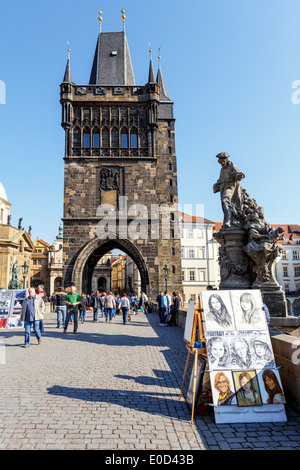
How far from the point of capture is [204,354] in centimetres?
412

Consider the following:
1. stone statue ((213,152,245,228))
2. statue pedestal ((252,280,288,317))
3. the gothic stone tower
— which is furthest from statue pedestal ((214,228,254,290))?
the gothic stone tower

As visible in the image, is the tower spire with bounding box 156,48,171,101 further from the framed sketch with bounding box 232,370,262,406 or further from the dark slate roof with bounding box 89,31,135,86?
the framed sketch with bounding box 232,370,262,406

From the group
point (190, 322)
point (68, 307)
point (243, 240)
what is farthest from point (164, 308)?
point (190, 322)

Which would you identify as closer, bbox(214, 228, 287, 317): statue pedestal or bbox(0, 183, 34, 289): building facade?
bbox(214, 228, 287, 317): statue pedestal

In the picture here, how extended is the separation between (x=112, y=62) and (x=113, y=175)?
11908mm

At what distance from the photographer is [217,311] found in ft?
13.1

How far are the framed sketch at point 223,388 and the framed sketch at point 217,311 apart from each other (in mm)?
471

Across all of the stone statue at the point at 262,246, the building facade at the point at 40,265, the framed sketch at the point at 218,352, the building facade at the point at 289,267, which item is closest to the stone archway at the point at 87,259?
the stone statue at the point at 262,246

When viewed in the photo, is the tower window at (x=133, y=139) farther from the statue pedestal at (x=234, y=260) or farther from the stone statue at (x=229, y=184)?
the statue pedestal at (x=234, y=260)

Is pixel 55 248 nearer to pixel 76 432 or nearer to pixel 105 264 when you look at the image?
pixel 105 264

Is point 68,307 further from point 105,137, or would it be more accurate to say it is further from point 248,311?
point 105,137

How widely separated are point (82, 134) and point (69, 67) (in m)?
6.04

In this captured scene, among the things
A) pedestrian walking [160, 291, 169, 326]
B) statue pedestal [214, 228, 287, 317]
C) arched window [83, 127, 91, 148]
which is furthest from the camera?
arched window [83, 127, 91, 148]

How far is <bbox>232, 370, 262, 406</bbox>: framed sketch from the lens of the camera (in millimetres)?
3617
